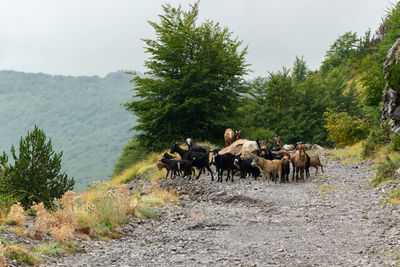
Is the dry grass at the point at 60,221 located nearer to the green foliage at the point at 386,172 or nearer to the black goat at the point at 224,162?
the black goat at the point at 224,162

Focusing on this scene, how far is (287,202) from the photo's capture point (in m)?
11.4

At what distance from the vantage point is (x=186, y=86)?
24.9 metres

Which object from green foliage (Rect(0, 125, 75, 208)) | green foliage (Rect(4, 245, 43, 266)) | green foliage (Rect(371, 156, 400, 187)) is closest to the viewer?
green foliage (Rect(4, 245, 43, 266))

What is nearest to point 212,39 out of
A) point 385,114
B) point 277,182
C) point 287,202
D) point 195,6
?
point 195,6

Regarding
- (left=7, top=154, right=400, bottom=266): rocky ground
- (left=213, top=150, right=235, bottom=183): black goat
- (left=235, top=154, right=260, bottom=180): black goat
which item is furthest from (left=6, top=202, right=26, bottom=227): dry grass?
(left=235, top=154, right=260, bottom=180): black goat

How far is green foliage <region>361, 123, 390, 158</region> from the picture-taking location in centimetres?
2011

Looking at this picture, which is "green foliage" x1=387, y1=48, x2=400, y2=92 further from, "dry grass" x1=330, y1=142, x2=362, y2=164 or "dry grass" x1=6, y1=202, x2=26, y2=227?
"dry grass" x1=6, y1=202, x2=26, y2=227

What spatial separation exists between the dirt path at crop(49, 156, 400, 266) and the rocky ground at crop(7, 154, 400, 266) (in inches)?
0.6

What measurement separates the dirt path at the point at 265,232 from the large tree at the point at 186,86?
1236 centimetres

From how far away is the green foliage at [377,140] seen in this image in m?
20.1

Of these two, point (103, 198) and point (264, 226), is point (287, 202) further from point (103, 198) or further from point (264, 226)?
point (103, 198)

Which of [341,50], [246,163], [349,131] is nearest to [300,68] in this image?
[341,50]

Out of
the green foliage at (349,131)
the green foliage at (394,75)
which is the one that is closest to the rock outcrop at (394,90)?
the green foliage at (394,75)

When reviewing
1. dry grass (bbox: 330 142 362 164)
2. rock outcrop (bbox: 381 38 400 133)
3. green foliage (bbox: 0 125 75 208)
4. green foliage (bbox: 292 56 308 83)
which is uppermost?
green foliage (bbox: 292 56 308 83)
